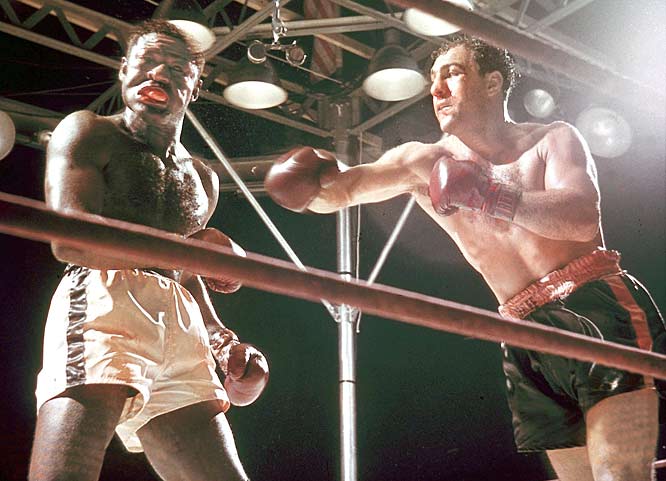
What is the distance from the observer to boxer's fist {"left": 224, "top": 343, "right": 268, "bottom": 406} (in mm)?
1623

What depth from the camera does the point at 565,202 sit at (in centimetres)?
151

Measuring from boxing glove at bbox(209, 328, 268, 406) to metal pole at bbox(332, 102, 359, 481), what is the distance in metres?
1.36

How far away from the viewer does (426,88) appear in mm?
3885

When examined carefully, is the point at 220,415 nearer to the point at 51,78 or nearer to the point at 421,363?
the point at 51,78

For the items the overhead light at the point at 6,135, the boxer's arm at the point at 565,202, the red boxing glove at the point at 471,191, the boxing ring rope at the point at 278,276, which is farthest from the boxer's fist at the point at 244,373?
the overhead light at the point at 6,135

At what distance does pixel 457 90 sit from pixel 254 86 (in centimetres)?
190

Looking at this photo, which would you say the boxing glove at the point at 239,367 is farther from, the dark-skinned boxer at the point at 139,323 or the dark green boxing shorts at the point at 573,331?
the dark green boxing shorts at the point at 573,331

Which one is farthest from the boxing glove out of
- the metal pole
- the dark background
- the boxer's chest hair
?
the dark background

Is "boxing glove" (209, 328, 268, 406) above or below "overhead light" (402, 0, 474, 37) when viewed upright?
below

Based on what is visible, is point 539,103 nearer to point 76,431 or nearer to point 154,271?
point 154,271

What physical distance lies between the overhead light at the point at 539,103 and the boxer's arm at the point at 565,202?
100 inches

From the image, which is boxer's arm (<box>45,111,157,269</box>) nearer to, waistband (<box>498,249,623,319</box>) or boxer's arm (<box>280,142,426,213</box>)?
boxer's arm (<box>280,142,426,213</box>)

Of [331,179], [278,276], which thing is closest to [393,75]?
[331,179]

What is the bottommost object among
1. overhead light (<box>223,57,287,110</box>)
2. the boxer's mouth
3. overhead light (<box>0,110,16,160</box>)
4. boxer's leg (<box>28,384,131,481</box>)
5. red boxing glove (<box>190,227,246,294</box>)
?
boxer's leg (<box>28,384,131,481</box>)
